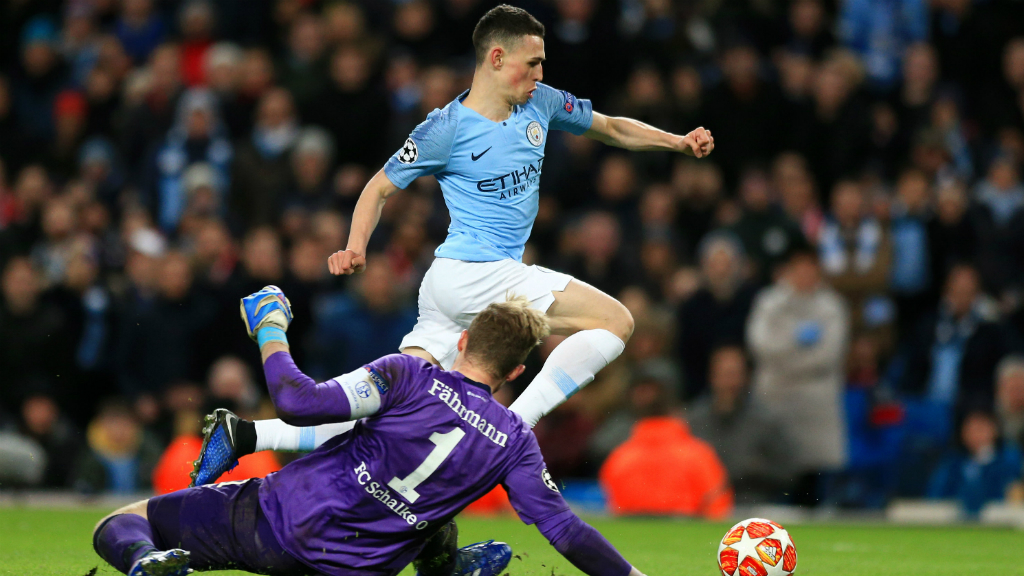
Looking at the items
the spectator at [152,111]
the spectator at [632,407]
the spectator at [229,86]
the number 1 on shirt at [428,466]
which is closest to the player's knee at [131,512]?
the number 1 on shirt at [428,466]

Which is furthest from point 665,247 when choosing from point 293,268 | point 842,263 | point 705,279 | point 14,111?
point 14,111

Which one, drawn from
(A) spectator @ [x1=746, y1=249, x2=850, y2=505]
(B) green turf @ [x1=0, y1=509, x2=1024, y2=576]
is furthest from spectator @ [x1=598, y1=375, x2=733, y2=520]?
(A) spectator @ [x1=746, y1=249, x2=850, y2=505]

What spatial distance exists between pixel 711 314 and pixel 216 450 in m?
6.70

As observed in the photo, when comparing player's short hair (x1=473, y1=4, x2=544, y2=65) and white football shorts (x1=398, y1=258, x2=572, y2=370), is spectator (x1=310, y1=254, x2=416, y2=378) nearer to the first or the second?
white football shorts (x1=398, y1=258, x2=572, y2=370)

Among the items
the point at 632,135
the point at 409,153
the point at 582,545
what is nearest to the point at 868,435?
the point at 632,135

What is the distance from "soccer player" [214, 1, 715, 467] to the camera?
20.9ft

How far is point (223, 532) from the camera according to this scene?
17.2 feet

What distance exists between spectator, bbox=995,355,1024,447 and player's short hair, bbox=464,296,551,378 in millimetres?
6774

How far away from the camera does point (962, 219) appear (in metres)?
11.9

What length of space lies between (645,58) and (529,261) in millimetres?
3043

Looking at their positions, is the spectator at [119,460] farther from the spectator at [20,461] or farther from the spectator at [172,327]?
the spectator at [172,327]

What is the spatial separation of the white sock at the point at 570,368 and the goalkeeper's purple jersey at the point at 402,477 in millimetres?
1069

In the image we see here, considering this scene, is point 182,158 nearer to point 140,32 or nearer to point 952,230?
point 140,32

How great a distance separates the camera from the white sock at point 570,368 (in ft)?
20.7
